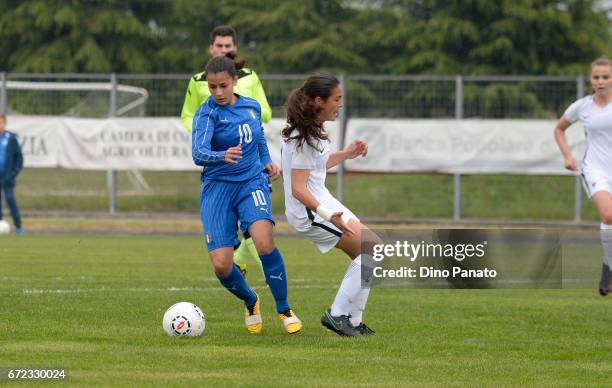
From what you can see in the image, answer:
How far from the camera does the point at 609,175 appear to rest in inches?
444

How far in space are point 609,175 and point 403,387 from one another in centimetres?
520

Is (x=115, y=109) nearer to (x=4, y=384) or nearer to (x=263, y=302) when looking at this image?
(x=263, y=302)

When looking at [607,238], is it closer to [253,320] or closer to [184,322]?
[253,320]

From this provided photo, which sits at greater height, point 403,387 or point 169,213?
point 403,387

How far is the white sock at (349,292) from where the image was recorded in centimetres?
845

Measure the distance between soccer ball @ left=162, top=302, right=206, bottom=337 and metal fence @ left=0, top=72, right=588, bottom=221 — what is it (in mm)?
13154

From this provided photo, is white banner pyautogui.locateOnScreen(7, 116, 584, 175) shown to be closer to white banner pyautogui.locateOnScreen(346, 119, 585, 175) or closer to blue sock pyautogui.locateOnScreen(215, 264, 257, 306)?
white banner pyautogui.locateOnScreen(346, 119, 585, 175)

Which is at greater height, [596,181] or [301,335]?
[596,181]

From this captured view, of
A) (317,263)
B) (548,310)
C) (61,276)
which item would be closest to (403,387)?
(548,310)

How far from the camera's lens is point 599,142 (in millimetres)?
11430

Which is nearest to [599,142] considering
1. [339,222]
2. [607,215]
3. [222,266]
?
[607,215]

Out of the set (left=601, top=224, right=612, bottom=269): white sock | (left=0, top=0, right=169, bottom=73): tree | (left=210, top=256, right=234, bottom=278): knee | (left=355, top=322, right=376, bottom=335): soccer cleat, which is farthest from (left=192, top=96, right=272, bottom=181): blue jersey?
(left=0, top=0, right=169, bottom=73): tree

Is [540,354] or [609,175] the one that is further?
[609,175]

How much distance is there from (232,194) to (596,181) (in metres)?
3.96
